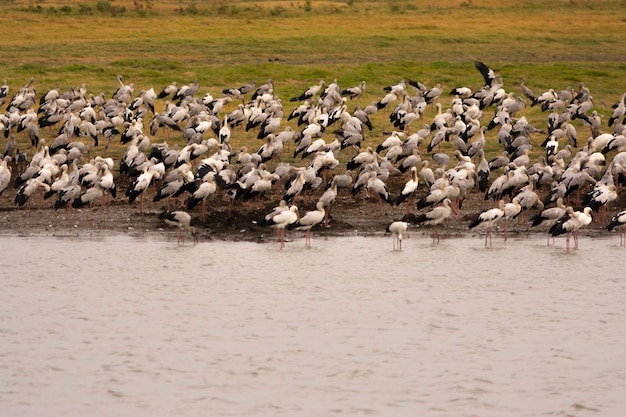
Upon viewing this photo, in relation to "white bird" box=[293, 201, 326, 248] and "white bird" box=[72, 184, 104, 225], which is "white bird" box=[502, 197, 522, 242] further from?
"white bird" box=[72, 184, 104, 225]

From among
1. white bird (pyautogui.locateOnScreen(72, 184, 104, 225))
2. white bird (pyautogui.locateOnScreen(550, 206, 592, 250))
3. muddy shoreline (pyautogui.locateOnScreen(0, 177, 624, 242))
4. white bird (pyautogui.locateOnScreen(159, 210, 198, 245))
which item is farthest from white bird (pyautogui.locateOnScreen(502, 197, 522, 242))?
white bird (pyautogui.locateOnScreen(72, 184, 104, 225))

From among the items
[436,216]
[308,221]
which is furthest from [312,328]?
[436,216]

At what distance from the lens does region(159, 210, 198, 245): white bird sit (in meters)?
19.0

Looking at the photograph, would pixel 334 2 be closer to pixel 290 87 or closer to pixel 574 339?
pixel 290 87

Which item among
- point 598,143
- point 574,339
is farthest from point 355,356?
point 598,143

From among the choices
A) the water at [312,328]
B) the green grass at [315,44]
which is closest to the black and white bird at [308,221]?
the water at [312,328]

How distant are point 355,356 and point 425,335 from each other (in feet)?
4.01

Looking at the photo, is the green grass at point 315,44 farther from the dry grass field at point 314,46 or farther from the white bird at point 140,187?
the white bird at point 140,187

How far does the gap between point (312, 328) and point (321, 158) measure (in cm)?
794

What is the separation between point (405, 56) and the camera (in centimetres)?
4128

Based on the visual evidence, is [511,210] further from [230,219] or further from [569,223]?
[230,219]

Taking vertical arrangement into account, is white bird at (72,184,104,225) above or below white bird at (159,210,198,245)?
above

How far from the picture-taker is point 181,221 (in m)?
19.0

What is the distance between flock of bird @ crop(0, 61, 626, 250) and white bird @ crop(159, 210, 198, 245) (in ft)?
0.09
